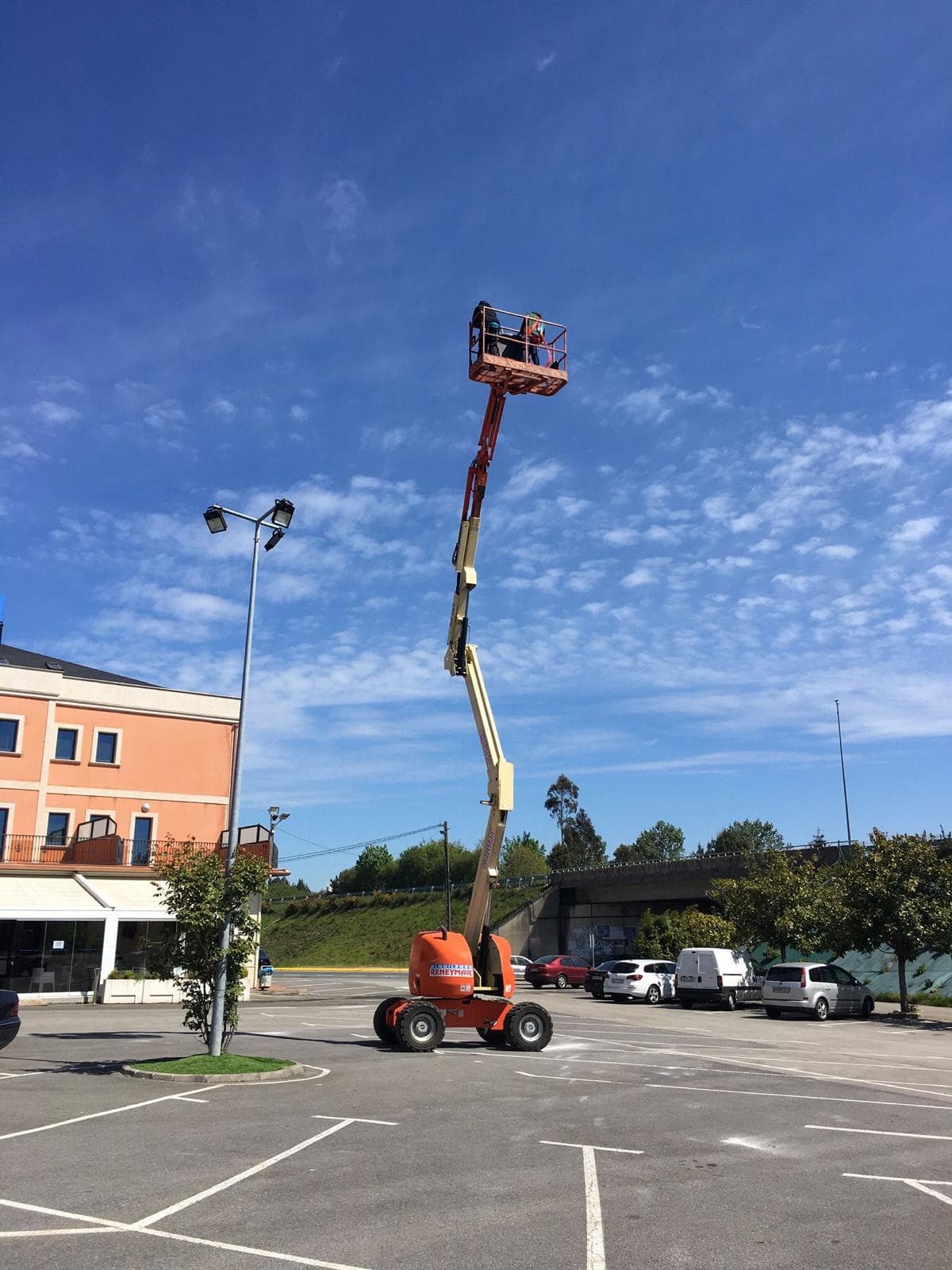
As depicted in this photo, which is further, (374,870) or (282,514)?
(374,870)

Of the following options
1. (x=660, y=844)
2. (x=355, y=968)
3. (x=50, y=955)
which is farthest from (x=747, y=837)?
(x=50, y=955)

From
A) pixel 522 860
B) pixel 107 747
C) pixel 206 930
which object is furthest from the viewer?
pixel 522 860

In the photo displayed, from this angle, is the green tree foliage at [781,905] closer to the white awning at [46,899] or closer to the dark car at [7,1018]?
the white awning at [46,899]

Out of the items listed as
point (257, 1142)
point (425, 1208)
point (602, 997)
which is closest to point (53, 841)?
point (602, 997)

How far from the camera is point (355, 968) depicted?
65.4 metres

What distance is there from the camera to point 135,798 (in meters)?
36.9

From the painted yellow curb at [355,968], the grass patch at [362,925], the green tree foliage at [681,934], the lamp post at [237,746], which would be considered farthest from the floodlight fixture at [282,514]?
the grass patch at [362,925]

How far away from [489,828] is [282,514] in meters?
7.24

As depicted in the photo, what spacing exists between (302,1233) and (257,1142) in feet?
11.1

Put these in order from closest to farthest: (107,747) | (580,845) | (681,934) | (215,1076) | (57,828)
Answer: (215,1076)
(57,828)
(107,747)
(681,934)
(580,845)

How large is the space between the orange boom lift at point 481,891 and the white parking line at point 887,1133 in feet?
27.1

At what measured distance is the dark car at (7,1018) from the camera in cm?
1498

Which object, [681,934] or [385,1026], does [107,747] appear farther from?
[681,934]

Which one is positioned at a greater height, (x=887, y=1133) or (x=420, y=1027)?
(x=420, y=1027)
